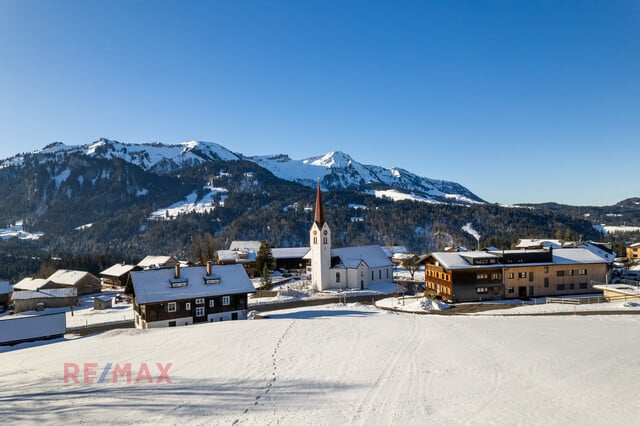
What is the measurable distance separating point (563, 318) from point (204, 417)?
102 ft

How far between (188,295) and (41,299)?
40970 millimetres

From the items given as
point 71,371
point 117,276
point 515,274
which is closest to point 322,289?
point 515,274

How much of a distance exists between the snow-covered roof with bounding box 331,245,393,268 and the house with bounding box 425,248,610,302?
15211 mm

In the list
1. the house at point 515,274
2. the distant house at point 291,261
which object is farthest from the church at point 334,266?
the distant house at point 291,261

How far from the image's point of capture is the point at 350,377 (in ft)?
61.2

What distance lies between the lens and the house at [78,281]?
77250mm

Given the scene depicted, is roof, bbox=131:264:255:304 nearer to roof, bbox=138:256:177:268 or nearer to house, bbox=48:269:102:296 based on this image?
house, bbox=48:269:102:296

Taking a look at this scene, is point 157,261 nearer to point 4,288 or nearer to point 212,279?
point 4,288

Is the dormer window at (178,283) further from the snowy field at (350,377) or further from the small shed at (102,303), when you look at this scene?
the small shed at (102,303)

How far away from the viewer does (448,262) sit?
2073 inches

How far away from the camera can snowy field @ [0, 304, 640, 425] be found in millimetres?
14656

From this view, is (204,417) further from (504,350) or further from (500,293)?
(500,293)

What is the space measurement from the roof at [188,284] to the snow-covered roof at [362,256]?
1002 inches

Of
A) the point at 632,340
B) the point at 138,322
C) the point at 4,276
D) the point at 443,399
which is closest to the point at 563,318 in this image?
the point at 632,340
